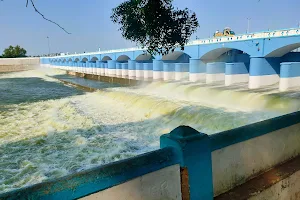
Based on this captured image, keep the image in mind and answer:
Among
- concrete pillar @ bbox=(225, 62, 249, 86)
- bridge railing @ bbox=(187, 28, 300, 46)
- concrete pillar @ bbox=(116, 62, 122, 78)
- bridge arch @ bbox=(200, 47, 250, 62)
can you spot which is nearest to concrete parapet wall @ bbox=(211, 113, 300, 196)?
bridge railing @ bbox=(187, 28, 300, 46)

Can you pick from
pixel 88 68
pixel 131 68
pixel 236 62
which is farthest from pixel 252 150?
pixel 88 68

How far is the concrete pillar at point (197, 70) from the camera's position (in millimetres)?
22094

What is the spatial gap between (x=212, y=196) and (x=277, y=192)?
91cm

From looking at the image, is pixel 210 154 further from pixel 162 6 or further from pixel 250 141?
pixel 162 6

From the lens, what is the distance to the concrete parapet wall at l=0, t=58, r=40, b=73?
207 feet

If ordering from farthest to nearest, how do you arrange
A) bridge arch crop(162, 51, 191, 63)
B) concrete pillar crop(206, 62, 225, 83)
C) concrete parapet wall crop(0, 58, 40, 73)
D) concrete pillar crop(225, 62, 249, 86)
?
concrete parapet wall crop(0, 58, 40, 73) → bridge arch crop(162, 51, 191, 63) → concrete pillar crop(206, 62, 225, 83) → concrete pillar crop(225, 62, 249, 86)

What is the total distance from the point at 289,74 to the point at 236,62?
264 inches

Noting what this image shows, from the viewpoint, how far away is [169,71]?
2628 cm

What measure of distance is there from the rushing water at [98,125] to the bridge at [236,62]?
3.16m

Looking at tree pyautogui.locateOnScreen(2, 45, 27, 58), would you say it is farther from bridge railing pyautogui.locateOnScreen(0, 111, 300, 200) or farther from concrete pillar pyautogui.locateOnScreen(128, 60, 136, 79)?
bridge railing pyautogui.locateOnScreen(0, 111, 300, 200)

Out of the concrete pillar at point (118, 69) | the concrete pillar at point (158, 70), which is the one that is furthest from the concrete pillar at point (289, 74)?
the concrete pillar at point (118, 69)

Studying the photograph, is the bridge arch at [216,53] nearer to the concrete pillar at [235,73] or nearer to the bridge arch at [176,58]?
the concrete pillar at [235,73]

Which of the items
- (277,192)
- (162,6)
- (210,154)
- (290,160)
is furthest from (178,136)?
(162,6)

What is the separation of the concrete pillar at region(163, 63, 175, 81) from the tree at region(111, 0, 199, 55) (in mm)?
21106
